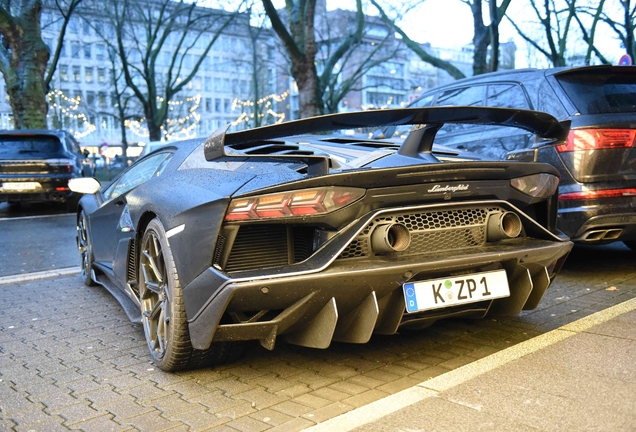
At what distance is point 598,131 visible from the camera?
17.1ft

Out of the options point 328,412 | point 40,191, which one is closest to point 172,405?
point 328,412

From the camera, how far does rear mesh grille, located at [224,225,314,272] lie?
3.16m

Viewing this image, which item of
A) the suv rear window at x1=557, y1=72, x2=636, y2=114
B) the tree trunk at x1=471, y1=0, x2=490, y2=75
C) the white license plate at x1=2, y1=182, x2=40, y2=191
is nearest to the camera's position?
the suv rear window at x1=557, y1=72, x2=636, y2=114

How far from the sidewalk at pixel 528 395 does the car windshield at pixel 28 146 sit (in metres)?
11.4

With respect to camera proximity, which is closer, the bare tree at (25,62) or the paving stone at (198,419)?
the paving stone at (198,419)

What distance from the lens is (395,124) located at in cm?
340

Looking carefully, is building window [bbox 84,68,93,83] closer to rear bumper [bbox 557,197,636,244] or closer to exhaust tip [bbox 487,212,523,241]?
rear bumper [bbox 557,197,636,244]

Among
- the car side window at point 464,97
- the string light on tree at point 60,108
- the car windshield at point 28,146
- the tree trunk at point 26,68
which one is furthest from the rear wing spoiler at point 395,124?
the string light on tree at point 60,108

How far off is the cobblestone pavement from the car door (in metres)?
0.51

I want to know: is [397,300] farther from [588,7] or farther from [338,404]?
[588,7]

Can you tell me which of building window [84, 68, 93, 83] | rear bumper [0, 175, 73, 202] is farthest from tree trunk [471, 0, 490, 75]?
building window [84, 68, 93, 83]

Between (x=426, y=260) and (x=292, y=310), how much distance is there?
67cm

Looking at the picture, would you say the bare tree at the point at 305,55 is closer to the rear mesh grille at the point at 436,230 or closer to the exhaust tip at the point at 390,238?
the rear mesh grille at the point at 436,230

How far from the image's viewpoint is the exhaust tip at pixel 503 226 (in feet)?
11.6
